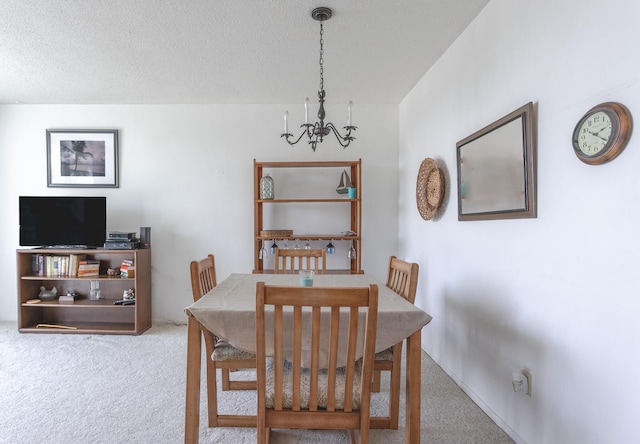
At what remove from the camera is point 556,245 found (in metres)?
1.45

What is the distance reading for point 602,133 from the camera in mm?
1188

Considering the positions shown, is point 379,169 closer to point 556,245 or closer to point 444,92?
point 444,92

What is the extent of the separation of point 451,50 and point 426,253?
1612 millimetres

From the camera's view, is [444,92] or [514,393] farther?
[444,92]

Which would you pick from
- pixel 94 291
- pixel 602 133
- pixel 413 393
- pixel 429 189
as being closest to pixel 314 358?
pixel 413 393

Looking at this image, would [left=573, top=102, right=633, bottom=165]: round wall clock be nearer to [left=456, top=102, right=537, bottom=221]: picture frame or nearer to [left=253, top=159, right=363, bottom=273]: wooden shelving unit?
[left=456, top=102, right=537, bottom=221]: picture frame

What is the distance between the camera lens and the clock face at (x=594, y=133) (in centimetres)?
117

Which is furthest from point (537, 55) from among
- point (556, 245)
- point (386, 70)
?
point (386, 70)

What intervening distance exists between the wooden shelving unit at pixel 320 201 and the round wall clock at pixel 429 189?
635mm

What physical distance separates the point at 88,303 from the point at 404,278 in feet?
10.8

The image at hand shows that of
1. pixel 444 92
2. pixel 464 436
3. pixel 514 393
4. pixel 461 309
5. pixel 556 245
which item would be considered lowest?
pixel 464 436

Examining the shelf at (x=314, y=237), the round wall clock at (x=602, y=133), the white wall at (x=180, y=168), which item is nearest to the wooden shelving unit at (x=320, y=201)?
the shelf at (x=314, y=237)

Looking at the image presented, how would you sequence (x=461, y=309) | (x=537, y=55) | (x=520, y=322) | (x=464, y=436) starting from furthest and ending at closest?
(x=461, y=309) < (x=464, y=436) < (x=520, y=322) < (x=537, y=55)

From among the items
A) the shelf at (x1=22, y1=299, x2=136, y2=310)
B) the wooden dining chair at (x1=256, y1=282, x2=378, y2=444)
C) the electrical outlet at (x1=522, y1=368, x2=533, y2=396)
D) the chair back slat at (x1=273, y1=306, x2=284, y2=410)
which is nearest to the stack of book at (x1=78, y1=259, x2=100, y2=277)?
the shelf at (x1=22, y1=299, x2=136, y2=310)
